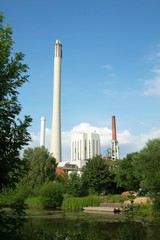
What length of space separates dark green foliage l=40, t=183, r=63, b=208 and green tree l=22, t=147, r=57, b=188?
4.94 metres

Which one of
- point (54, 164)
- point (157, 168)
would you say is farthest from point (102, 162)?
point (157, 168)

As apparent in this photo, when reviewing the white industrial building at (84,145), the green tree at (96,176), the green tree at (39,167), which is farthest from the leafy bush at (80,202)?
the white industrial building at (84,145)

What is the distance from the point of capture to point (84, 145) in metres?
93.1

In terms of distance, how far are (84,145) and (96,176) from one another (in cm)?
5379

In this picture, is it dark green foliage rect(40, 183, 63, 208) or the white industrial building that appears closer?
dark green foliage rect(40, 183, 63, 208)

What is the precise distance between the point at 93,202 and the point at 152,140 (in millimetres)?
8624

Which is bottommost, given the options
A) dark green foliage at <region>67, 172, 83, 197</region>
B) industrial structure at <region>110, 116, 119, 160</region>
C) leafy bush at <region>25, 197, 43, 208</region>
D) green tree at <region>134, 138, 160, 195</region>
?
leafy bush at <region>25, 197, 43, 208</region>

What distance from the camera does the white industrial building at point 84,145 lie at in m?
93.8

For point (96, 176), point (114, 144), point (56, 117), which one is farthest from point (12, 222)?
point (114, 144)

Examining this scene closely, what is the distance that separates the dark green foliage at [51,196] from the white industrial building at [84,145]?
60282 millimetres

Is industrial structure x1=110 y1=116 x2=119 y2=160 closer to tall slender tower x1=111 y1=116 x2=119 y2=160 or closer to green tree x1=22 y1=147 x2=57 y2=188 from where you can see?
tall slender tower x1=111 y1=116 x2=119 y2=160

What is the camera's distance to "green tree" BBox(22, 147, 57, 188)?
3756cm

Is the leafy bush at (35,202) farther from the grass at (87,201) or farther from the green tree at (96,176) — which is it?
the green tree at (96,176)

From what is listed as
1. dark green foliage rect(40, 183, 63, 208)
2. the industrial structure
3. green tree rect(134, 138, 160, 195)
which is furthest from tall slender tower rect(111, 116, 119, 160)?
green tree rect(134, 138, 160, 195)
